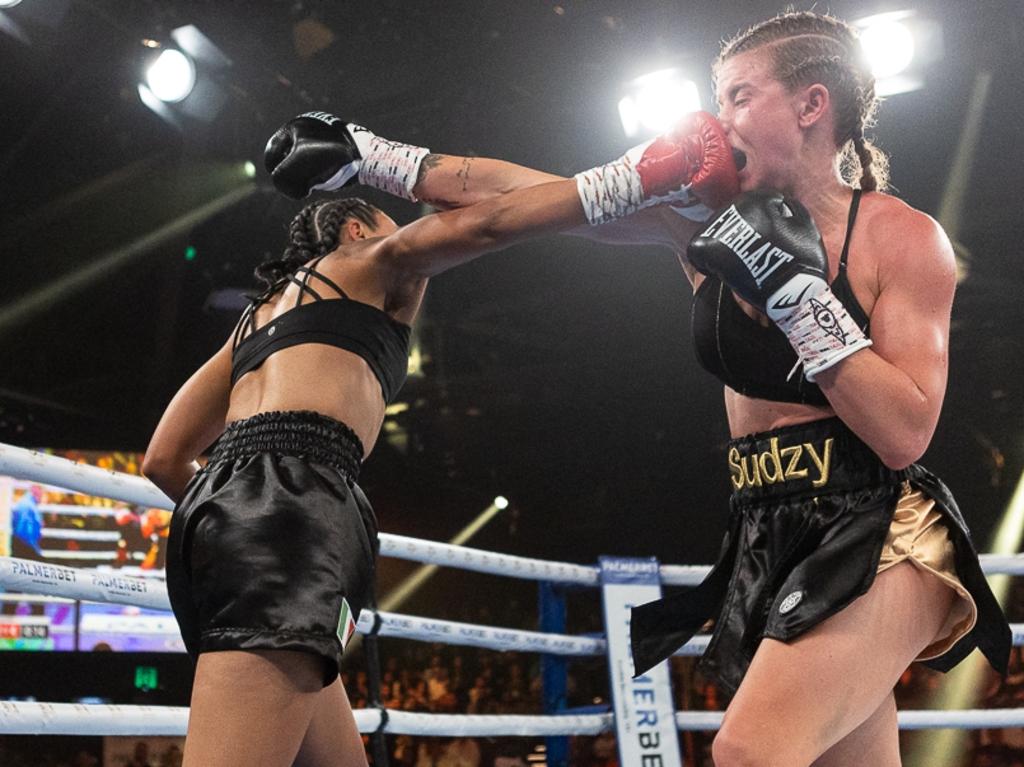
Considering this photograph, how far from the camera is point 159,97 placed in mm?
5105

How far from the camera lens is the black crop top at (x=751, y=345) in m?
1.60

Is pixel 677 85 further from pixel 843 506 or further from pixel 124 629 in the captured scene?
pixel 124 629

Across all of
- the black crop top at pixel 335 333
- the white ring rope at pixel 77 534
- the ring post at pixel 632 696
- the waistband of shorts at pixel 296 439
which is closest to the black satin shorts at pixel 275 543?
the waistband of shorts at pixel 296 439

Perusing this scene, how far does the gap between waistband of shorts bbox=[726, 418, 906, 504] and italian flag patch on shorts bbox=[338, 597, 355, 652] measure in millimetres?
632

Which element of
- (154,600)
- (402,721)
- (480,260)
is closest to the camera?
(154,600)

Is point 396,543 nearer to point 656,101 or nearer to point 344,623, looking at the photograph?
point 344,623

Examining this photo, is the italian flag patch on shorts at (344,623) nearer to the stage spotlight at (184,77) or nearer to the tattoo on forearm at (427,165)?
the tattoo on forearm at (427,165)

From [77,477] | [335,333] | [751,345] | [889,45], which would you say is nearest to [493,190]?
[335,333]

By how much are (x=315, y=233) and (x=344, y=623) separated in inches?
32.5

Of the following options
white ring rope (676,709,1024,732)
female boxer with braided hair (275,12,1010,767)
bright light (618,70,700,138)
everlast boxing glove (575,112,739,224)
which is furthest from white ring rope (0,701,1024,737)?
bright light (618,70,700,138)

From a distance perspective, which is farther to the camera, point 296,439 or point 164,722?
A: point 164,722

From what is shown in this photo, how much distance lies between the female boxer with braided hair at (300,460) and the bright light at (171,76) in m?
3.37

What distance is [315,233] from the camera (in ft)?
6.85

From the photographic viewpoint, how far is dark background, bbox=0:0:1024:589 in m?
4.92
